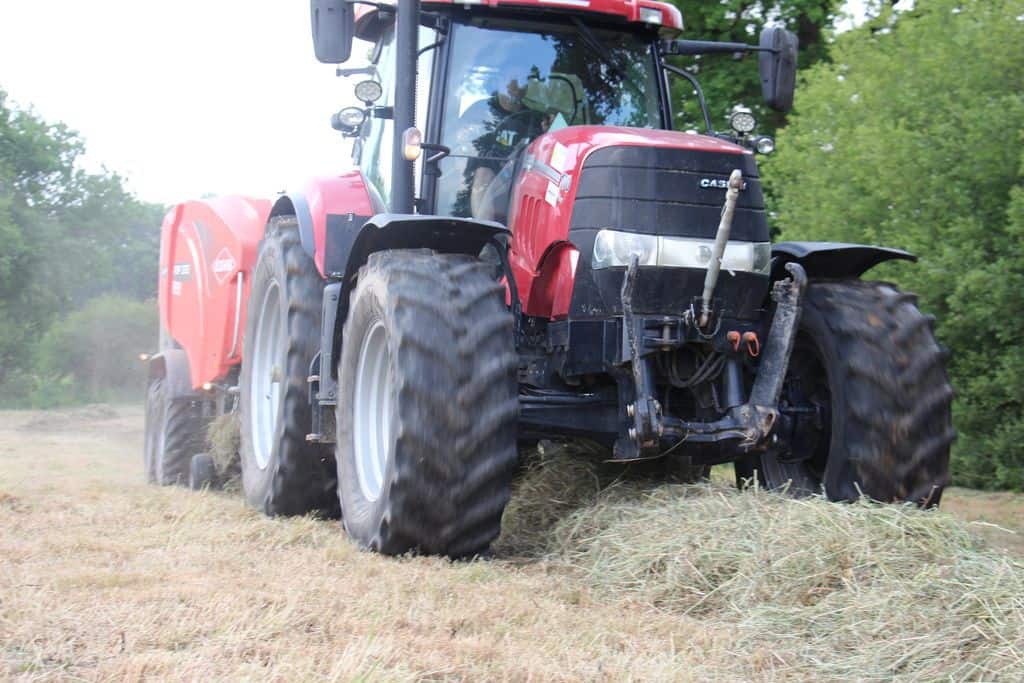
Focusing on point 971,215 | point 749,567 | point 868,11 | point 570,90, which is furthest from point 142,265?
point 749,567

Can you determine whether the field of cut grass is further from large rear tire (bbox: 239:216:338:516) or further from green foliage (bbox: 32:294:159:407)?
green foliage (bbox: 32:294:159:407)

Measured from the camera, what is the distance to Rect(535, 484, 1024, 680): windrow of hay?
3.73m

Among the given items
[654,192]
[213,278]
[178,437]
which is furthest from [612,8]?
[178,437]

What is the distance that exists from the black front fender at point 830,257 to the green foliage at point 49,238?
66.7 feet

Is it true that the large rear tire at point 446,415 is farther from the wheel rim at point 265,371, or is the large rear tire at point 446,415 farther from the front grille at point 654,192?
the wheel rim at point 265,371

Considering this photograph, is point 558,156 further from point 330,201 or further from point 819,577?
point 819,577

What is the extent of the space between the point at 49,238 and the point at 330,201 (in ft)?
68.7

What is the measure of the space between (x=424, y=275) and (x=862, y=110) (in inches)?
291

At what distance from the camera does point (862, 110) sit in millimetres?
11609

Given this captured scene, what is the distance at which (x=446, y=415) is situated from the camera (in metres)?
4.99

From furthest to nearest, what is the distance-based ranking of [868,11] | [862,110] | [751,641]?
[868,11] < [862,110] < [751,641]

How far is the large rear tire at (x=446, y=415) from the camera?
4992mm

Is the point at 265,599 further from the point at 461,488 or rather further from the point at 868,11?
the point at 868,11

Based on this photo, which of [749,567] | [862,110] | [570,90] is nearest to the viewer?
[749,567]
